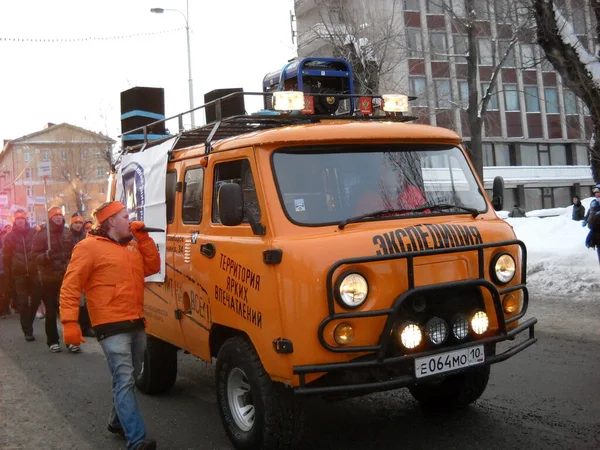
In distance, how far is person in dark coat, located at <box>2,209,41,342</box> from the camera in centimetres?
1043

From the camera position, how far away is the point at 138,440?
478 cm

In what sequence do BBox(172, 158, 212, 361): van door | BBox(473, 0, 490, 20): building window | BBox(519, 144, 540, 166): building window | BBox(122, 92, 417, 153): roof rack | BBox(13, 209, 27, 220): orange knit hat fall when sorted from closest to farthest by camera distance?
BBox(172, 158, 212, 361): van door → BBox(122, 92, 417, 153): roof rack → BBox(13, 209, 27, 220): orange knit hat → BBox(473, 0, 490, 20): building window → BBox(519, 144, 540, 166): building window

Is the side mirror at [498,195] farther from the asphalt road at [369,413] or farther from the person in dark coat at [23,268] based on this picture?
the person in dark coat at [23,268]

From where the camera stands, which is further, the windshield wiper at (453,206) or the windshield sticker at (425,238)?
the windshield wiper at (453,206)

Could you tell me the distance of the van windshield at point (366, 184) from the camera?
4.52 m

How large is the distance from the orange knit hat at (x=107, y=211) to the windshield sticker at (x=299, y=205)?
141 cm

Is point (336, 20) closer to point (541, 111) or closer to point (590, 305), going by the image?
point (590, 305)

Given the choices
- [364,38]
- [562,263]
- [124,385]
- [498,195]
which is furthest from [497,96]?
[124,385]

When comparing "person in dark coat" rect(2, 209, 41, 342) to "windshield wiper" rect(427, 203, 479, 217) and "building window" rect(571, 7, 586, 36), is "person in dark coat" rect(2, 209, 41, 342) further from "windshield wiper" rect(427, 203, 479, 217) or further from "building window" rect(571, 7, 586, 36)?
"building window" rect(571, 7, 586, 36)

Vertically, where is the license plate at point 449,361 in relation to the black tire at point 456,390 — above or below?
above

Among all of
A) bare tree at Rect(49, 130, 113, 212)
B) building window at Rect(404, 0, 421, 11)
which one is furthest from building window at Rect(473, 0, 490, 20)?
bare tree at Rect(49, 130, 113, 212)

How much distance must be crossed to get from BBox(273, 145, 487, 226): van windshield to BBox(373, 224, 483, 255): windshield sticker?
0.26m

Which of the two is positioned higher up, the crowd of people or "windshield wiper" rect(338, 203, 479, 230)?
"windshield wiper" rect(338, 203, 479, 230)

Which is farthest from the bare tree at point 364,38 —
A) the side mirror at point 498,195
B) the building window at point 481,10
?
the side mirror at point 498,195
